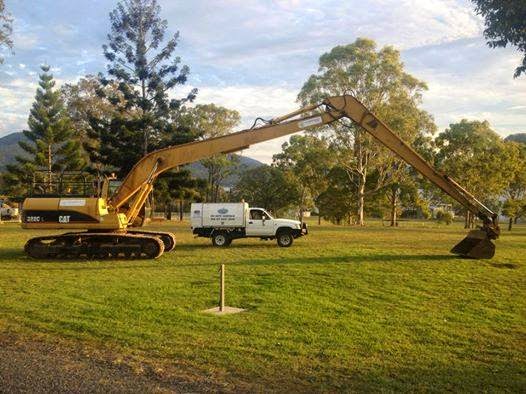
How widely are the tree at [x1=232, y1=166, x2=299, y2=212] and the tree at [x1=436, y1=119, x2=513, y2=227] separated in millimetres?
22975

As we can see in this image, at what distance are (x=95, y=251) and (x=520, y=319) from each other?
46.6 ft

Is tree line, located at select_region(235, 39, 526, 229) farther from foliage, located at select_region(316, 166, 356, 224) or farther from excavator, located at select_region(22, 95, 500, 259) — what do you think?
excavator, located at select_region(22, 95, 500, 259)

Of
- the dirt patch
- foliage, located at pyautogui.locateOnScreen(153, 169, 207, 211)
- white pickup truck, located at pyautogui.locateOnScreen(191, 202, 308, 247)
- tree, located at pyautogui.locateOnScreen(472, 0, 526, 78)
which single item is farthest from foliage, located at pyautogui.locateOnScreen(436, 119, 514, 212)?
the dirt patch

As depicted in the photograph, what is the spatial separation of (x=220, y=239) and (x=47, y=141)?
40620 mm

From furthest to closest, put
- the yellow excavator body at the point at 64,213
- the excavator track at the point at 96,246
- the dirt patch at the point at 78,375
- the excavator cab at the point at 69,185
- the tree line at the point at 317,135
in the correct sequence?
the tree line at the point at 317,135 < the excavator track at the point at 96,246 < the excavator cab at the point at 69,185 < the yellow excavator body at the point at 64,213 < the dirt patch at the point at 78,375

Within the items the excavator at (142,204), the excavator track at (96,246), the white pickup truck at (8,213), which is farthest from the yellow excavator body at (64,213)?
the white pickup truck at (8,213)

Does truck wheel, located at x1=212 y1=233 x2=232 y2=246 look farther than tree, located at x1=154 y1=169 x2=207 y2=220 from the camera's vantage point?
No

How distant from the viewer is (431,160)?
179 feet

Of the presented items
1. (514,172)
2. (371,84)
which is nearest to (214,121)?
(371,84)

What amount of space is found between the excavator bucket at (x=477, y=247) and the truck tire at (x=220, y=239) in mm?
9834

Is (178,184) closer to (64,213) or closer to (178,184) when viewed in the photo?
(178,184)

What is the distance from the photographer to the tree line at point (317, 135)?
157 feet

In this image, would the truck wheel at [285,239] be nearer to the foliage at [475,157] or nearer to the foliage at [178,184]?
the foliage at [178,184]

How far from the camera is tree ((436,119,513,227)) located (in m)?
50.8
